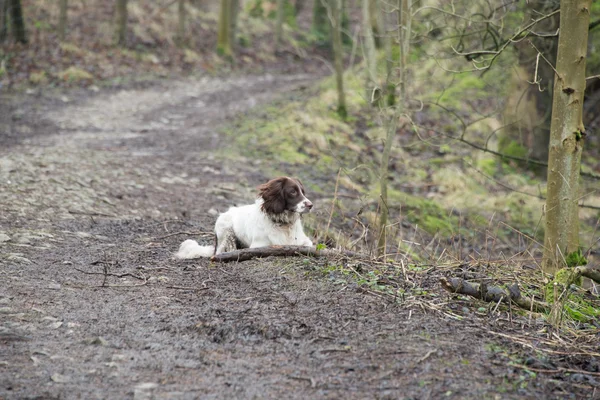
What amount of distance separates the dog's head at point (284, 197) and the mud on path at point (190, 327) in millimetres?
731

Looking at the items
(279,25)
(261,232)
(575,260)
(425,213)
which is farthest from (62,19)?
(575,260)

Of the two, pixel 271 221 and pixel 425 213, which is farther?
pixel 425 213

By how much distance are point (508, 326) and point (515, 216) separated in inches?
317

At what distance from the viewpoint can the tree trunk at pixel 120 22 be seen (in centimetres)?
2117

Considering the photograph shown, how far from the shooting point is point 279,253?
643cm

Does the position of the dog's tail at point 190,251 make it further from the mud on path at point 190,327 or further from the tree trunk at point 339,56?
the tree trunk at point 339,56

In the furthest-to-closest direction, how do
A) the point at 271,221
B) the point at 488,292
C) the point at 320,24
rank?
the point at 320,24 < the point at 271,221 < the point at 488,292

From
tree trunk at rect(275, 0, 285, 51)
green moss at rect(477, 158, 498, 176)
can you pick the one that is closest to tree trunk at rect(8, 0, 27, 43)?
tree trunk at rect(275, 0, 285, 51)

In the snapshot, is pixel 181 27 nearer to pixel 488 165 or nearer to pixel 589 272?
pixel 488 165

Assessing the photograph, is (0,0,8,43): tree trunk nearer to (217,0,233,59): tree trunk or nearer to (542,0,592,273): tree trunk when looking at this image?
(217,0,233,59): tree trunk

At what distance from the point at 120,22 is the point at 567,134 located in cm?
1823

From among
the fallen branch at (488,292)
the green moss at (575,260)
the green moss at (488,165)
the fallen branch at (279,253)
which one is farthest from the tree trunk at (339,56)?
the fallen branch at (488,292)

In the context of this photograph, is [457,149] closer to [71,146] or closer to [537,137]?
[537,137]

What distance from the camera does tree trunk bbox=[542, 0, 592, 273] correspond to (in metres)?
6.01
